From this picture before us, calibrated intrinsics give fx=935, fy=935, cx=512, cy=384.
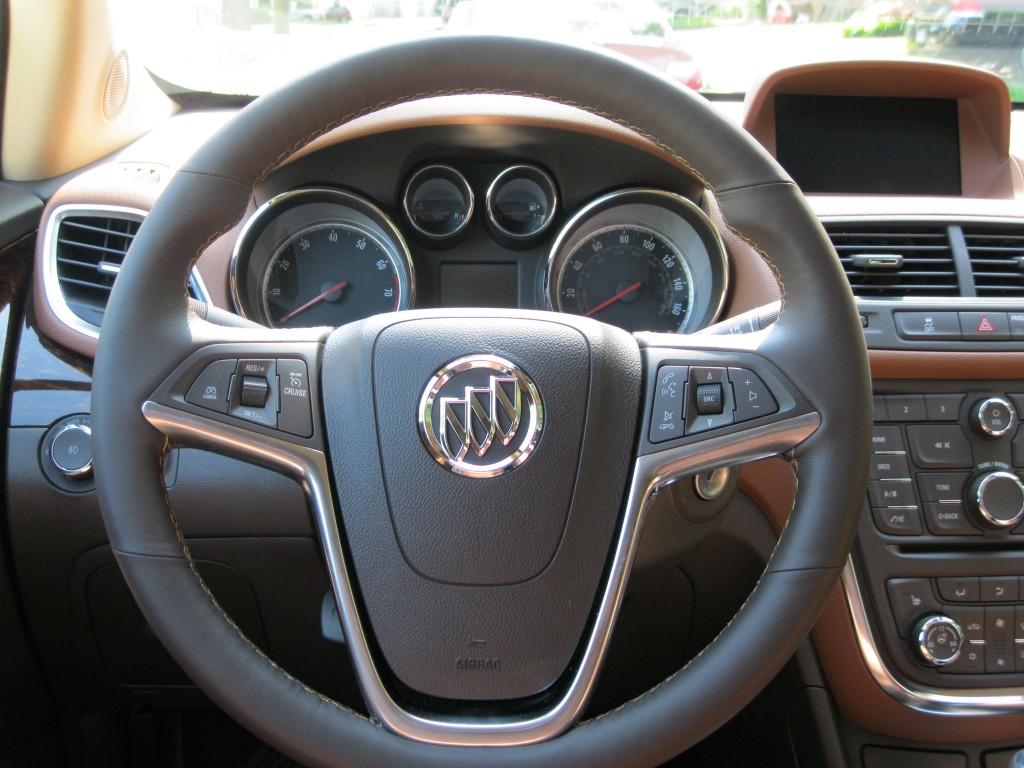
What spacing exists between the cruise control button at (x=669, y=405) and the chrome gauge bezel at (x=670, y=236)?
63cm

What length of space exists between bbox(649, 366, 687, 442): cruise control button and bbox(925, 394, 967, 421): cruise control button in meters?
0.74

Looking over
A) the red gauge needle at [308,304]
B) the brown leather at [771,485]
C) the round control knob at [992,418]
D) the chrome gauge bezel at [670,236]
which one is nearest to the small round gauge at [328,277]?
the red gauge needle at [308,304]

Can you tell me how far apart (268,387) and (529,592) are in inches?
14.3

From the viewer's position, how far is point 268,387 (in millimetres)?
1033

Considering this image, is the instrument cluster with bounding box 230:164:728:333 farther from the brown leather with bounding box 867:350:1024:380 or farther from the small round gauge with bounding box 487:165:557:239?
the brown leather with bounding box 867:350:1024:380

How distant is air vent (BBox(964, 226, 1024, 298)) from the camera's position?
5.39 feet

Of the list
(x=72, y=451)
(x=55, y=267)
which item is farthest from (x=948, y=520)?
(x=55, y=267)

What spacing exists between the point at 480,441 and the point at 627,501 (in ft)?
0.57

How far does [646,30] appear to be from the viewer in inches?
71.1

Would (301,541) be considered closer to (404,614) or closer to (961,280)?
(404,614)

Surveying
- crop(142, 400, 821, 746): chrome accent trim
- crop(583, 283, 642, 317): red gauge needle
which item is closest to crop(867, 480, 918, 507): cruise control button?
crop(583, 283, 642, 317): red gauge needle

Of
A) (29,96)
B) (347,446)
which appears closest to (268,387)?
(347,446)

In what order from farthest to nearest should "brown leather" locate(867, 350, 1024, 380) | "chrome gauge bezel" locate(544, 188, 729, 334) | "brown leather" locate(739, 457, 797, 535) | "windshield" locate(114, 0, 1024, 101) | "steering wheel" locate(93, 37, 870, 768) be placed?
"windshield" locate(114, 0, 1024, 101) < "chrome gauge bezel" locate(544, 188, 729, 334) < "brown leather" locate(867, 350, 1024, 380) < "brown leather" locate(739, 457, 797, 535) < "steering wheel" locate(93, 37, 870, 768)

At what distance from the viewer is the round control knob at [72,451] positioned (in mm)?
1457
